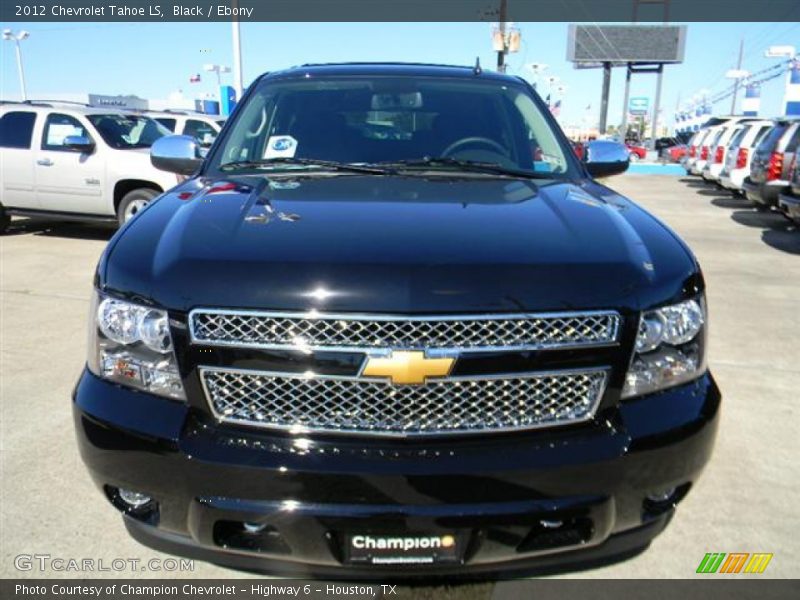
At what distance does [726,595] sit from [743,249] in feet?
26.7

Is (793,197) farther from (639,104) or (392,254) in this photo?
(639,104)

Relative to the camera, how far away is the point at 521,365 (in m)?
1.88

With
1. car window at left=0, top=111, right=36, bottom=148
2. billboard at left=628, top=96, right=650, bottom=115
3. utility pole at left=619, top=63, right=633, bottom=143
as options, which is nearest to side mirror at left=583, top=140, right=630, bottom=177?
car window at left=0, top=111, right=36, bottom=148

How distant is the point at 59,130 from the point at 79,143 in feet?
1.96

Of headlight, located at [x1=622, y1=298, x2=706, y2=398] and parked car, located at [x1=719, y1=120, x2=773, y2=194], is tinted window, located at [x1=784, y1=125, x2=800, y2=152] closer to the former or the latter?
parked car, located at [x1=719, y1=120, x2=773, y2=194]

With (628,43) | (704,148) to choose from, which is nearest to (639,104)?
(628,43)

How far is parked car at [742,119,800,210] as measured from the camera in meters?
10.2

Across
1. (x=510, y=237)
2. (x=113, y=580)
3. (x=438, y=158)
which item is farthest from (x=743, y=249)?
(x=113, y=580)

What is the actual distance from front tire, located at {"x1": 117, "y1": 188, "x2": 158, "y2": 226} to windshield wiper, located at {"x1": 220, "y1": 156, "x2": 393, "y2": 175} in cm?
622

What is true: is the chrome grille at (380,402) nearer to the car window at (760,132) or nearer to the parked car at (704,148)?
the car window at (760,132)

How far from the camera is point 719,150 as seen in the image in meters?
17.5

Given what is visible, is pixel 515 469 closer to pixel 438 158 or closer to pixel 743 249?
pixel 438 158
